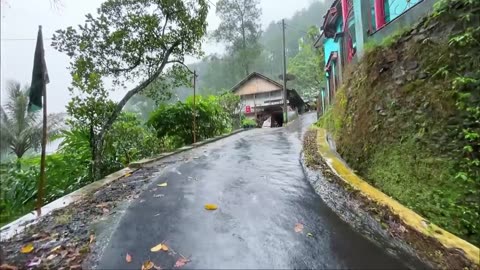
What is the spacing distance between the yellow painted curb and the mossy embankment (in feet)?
0.72

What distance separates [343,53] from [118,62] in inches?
326

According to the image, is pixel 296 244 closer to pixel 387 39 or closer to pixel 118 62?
pixel 387 39

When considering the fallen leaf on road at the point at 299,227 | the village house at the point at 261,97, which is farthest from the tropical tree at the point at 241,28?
the fallen leaf on road at the point at 299,227

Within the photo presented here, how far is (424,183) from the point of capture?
3.64 m

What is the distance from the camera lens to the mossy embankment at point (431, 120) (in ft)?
10.7

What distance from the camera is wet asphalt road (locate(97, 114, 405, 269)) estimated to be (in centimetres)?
273

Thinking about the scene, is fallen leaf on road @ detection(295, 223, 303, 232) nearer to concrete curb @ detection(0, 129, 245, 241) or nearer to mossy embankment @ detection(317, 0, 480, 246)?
mossy embankment @ detection(317, 0, 480, 246)

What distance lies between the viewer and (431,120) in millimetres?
3787

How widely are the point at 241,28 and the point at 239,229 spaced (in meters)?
33.0

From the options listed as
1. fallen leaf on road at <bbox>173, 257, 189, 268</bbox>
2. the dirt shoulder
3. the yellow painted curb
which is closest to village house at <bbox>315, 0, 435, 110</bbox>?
the yellow painted curb

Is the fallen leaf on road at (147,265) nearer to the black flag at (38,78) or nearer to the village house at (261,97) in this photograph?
the black flag at (38,78)

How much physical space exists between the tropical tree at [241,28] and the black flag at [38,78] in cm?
3109

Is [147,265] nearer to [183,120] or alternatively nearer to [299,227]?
[299,227]

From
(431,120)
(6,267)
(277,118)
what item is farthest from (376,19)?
(277,118)
